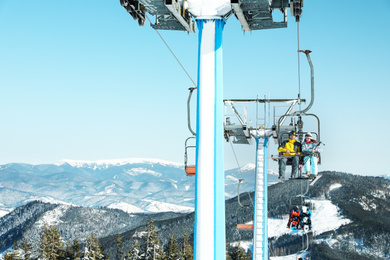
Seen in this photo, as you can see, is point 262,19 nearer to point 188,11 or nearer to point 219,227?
point 188,11

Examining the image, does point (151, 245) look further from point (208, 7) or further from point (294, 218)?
point (208, 7)

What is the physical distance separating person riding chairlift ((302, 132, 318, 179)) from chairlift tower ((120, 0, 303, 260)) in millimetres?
8581

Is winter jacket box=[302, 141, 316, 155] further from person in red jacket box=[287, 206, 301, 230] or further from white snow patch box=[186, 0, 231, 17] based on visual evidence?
white snow patch box=[186, 0, 231, 17]

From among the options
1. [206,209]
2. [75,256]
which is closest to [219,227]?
[206,209]

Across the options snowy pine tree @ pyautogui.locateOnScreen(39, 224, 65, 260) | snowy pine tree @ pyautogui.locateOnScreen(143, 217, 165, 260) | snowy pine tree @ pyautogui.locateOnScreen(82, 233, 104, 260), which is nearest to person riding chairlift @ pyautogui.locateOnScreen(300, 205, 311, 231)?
snowy pine tree @ pyautogui.locateOnScreen(82, 233, 104, 260)

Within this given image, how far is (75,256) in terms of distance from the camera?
6203cm

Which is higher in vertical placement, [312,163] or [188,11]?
[188,11]

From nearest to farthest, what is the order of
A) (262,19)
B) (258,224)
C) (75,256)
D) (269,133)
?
(262,19) < (258,224) < (269,133) < (75,256)

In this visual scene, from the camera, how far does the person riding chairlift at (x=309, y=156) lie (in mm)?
16117

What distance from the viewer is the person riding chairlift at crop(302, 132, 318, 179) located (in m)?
16.1

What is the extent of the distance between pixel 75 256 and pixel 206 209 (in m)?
57.8

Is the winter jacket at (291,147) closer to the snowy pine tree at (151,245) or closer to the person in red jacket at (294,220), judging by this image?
the person in red jacket at (294,220)

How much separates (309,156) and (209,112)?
9.60 meters

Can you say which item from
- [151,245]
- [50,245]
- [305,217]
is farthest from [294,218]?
[151,245]
